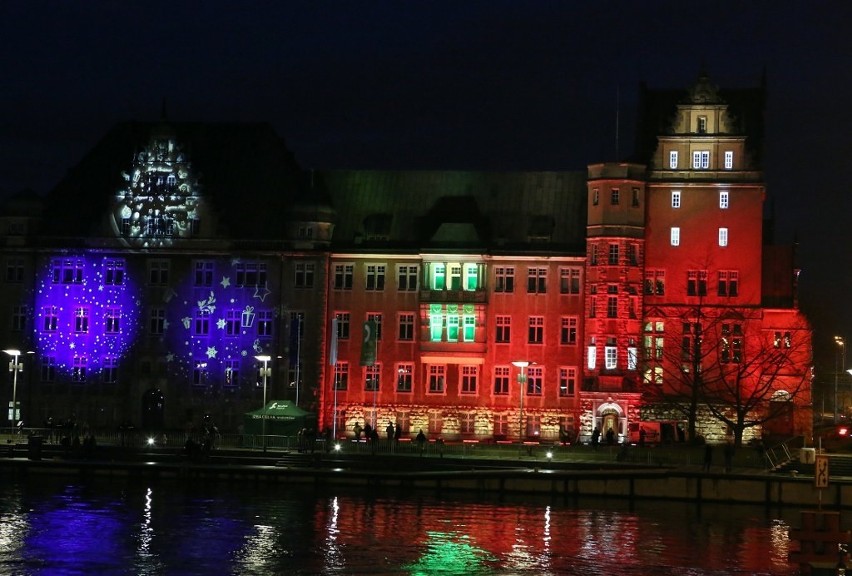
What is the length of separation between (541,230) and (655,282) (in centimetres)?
798

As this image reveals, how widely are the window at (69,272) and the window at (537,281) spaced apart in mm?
29298

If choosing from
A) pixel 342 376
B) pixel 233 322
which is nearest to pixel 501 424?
pixel 342 376

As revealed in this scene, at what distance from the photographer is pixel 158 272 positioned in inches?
4060

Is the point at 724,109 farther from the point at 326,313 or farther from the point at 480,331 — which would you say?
the point at 326,313

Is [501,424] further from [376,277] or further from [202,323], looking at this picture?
[202,323]

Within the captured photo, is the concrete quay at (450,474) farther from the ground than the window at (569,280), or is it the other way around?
the window at (569,280)

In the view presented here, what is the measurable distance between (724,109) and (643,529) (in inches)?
1599

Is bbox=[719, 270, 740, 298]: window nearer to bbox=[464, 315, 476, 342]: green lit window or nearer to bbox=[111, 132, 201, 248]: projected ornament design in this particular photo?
bbox=[464, 315, 476, 342]: green lit window

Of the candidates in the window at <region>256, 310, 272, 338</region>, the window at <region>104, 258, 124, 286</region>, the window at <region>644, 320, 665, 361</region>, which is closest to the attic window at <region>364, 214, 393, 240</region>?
the window at <region>256, 310, 272, 338</region>

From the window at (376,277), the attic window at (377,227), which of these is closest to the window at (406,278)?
the window at (376,277)

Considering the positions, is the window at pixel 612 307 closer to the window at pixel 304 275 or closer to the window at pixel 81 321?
the window at pixel 304 275

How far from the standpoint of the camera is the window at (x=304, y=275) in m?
102

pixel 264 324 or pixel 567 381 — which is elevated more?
pixel 264 324

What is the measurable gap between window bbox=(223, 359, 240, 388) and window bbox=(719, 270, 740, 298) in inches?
1219
